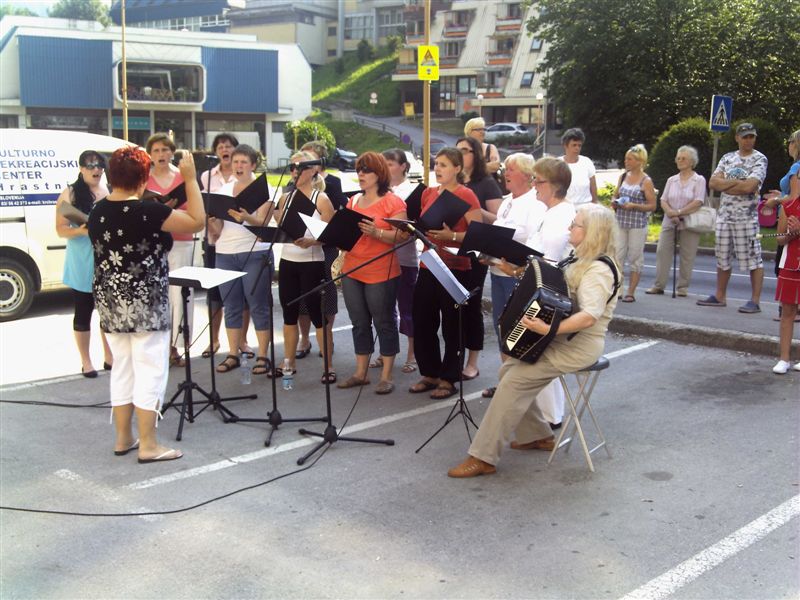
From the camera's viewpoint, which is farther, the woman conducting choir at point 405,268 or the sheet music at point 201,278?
the woman conducting choir at point 405,268

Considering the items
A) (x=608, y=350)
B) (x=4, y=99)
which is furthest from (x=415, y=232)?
(x=4, y=99)

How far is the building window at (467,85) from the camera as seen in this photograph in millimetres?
77375

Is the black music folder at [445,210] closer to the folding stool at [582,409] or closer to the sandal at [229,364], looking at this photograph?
the folding stool at [582,409]

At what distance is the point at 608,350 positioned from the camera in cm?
834

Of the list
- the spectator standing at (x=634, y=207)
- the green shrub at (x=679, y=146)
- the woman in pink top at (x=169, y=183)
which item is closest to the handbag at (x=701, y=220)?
the spectator standing at (x=634, y=207)

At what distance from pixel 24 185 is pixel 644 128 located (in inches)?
920

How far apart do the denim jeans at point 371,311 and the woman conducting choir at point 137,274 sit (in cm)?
184

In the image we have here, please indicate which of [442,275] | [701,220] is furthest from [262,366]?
[701,220]

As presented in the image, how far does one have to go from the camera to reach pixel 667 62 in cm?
2894

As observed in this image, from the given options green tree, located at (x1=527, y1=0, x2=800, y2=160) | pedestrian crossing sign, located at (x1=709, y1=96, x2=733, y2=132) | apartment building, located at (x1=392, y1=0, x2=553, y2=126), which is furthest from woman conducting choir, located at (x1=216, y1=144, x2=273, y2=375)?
apartment building, located at (x1=392, y1=0, x2=553, y2=126)

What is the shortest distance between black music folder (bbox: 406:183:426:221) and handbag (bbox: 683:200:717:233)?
14.5 feet

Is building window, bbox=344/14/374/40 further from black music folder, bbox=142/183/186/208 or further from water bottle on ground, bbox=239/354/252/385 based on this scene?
water bottle on ground, bbox=239/354/252/385

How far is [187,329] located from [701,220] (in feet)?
21.9

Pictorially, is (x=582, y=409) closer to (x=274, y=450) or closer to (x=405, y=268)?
(x=274, y=450)
